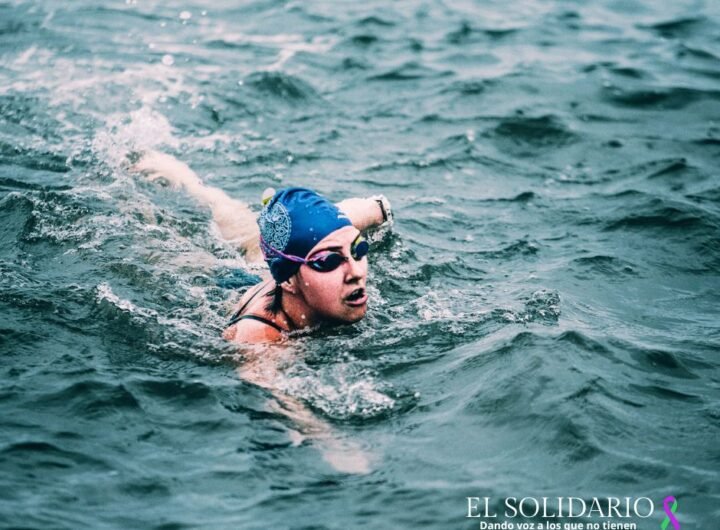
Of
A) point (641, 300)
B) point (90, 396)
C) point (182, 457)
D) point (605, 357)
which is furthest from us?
point (641, 300)

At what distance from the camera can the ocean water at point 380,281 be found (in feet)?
16.8

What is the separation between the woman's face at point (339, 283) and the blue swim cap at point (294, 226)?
6cm

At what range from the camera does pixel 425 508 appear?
15.9 ft

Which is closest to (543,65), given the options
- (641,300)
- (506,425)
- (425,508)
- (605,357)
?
(641,300)

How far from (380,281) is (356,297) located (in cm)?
157

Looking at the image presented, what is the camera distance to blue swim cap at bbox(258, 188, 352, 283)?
21.3 feet

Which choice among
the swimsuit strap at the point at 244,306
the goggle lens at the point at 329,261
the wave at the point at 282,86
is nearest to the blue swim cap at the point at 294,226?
the goggle lens at the point at 329,261

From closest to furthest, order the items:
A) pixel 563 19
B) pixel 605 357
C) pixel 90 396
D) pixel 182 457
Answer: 1. pixel 182 457
2. pixel 90 396
3. pixel 605 357
4. pixel 563 19

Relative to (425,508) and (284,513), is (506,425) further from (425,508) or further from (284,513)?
(284,513)

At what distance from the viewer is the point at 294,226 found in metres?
6.54

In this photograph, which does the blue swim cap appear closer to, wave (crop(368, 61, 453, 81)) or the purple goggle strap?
the purple goggle strap

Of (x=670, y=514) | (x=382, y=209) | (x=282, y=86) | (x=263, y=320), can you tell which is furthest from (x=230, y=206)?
(x=670, y=514)

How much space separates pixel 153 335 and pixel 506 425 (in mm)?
2942

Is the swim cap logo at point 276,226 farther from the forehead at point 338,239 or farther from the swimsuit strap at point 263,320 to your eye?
the swimsuit strap at point 263,320
